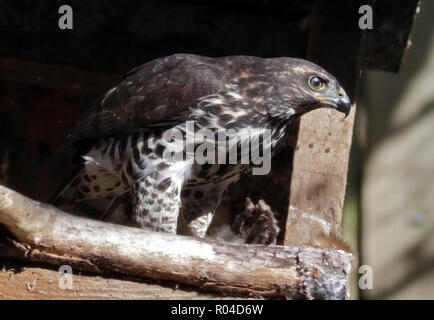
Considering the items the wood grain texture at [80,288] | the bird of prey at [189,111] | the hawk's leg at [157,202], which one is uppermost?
the bird of prey at [189,111]

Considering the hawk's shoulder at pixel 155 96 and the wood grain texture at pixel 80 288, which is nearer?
the wood grain texture at pixel 80 288

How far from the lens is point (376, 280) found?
17.1 feet

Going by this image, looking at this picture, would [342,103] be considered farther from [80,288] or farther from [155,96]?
[80,288]

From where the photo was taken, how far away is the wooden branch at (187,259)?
106 inches

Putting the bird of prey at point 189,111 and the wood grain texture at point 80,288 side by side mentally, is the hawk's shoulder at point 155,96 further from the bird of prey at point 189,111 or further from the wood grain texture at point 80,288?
the wood grain texture at point 80,288

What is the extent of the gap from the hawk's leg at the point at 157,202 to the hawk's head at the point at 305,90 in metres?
0.66

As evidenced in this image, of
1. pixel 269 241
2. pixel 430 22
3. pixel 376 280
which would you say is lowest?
pixel 376 280

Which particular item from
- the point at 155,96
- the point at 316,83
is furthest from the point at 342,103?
the point at 155,96

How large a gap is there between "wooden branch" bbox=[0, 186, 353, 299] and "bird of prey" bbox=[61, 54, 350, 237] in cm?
80

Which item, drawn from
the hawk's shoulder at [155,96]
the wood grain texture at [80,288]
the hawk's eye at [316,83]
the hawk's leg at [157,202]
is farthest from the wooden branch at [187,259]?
the hawk's eye at [316,83]

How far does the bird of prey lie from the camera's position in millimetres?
3520
